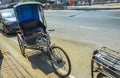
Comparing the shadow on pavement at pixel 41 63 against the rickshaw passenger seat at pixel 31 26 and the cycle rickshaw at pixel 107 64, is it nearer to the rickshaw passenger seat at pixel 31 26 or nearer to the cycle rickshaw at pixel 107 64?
Answer: the rickshaw passenger seat at pixel 31 26

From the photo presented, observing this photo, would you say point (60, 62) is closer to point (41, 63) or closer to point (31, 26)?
point (41, 63)

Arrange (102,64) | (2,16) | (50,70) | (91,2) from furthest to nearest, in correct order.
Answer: (91,2) → (2,16) → (50,70) → (102,64)

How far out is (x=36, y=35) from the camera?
6.20m

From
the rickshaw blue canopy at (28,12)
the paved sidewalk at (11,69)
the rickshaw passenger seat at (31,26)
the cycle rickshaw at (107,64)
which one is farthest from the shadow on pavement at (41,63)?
the cycle rickshaw at (107,64)

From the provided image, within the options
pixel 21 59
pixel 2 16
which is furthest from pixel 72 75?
pixel 2 16

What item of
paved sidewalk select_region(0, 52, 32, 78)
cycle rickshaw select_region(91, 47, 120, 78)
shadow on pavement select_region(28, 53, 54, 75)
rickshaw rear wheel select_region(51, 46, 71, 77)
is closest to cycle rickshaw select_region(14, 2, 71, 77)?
rickshaw rear wheel select_region(51, 46, 71, 77)

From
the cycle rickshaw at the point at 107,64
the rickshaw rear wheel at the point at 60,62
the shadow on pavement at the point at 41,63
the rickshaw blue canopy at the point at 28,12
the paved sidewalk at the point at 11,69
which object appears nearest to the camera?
the cycle rickshaw at the point at 107,64

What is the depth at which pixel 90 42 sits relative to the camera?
25.3ft

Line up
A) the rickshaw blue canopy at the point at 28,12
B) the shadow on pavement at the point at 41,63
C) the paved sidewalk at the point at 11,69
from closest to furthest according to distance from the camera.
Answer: the paved sidewalk at the point at 11,69, the shadow on pavement at the point at 41,63, the rickshaw blue canopy at the point at 28,12

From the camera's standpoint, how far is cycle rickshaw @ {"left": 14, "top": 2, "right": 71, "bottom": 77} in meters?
4.86

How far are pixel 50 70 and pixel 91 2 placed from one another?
28940 mm

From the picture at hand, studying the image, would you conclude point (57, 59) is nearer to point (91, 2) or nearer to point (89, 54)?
point (89, 54)

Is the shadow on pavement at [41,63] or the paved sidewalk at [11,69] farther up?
the paved sidewalk at [11,69]

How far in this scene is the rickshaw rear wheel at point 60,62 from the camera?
15.3ft
